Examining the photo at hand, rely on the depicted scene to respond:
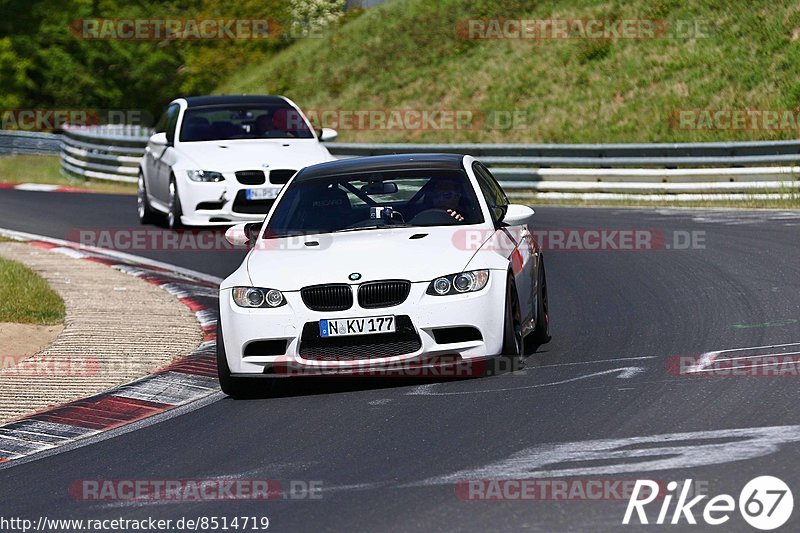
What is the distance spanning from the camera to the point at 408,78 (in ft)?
141

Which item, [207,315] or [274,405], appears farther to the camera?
[207,315]

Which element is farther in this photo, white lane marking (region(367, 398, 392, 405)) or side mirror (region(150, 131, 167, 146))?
side mirror (region(150, 131, 167, 146))

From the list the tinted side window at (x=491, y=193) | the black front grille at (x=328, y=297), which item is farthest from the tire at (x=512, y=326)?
the black front grille at (x=328, y=297)

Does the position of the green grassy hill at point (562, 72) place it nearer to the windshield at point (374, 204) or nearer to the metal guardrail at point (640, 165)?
the metal guardrail at point (640, 165)

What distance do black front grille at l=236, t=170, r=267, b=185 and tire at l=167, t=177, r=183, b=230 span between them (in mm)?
874

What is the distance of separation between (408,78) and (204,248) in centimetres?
2617

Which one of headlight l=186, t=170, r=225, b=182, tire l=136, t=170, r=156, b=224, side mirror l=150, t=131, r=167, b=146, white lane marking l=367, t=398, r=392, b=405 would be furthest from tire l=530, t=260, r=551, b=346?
tire l=136, t=170, r=156, b=224

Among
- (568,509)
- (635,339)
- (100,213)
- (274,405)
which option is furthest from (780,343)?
(100,213)

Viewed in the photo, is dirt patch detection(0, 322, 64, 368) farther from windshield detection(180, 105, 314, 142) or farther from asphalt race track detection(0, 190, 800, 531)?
windshield detection(180, 105, 314, 142)

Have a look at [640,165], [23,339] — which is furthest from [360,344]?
Result: [640,165]

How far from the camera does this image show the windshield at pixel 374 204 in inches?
393

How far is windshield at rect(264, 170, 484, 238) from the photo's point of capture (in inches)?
393

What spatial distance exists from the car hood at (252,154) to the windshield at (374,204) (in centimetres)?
753

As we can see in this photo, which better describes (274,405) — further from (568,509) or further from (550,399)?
(568,509)
